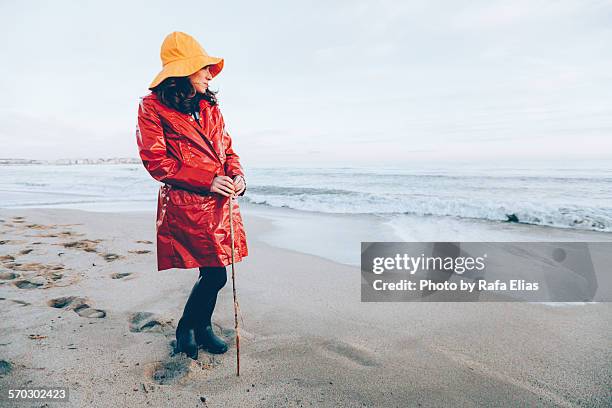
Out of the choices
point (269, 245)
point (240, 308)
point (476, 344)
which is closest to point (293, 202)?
point (269, 245)

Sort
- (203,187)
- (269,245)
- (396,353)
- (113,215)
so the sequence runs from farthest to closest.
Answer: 1. (113,215)
2. (269,245)
3. (396,353)
4. (203,187)

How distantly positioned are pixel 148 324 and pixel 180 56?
→ 6.89 feet

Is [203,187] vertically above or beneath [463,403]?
above

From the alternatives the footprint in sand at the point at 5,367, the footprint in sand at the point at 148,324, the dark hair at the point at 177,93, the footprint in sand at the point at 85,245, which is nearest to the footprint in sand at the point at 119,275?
the footprint in sand at the point at 148,324

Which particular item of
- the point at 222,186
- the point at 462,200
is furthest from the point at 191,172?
the point at 462,200

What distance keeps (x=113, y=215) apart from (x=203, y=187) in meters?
7.71

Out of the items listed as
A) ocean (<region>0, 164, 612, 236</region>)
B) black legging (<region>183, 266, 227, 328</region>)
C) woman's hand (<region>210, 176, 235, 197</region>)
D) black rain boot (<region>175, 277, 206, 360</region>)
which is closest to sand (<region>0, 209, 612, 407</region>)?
black rain boot (<region>175, 277, 206, 360</region>)

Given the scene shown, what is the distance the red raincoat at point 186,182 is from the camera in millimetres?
2139

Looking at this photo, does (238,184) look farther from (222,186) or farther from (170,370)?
(170,370)

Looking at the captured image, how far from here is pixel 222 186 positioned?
2.21 meters

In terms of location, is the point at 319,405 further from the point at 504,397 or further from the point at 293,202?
the point at 293,202

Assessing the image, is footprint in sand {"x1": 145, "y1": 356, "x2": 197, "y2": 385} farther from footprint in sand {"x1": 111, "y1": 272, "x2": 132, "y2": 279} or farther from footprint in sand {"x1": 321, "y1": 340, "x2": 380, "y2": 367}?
footprint in sand {"x1": 111, "y1": 272, "x2": 132, "y2": 279}

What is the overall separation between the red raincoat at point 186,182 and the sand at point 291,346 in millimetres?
741

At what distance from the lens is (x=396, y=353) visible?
2.63 meters
